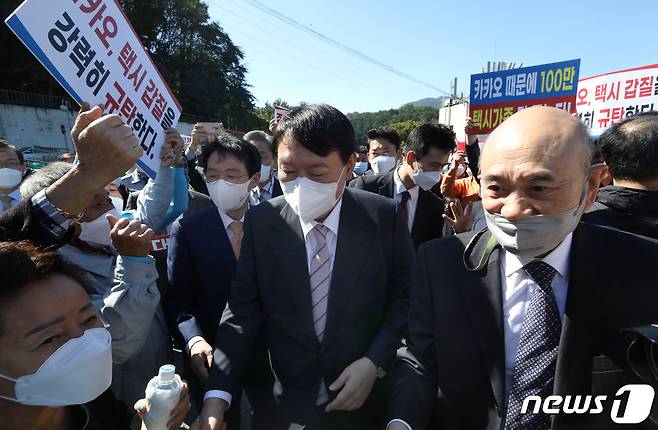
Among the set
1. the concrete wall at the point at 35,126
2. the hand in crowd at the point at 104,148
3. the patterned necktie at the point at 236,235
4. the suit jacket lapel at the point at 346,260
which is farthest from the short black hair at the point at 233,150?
the concrete wall at the point at 35,126

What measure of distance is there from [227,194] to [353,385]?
1.41m

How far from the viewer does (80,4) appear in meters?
1.92

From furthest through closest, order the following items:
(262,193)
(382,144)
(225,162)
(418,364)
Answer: (382,144) < (262,193) < (225,162) < (418,364)

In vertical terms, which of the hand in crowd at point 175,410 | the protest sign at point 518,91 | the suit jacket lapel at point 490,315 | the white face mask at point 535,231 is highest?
the protest sign at point 518,91

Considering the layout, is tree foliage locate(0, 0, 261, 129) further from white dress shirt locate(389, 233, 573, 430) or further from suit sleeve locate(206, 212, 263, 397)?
white dress shirt locate(389, 233, 573, 430)

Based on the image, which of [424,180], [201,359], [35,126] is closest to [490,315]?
[201,359]

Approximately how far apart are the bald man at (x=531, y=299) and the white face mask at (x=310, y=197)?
599mm

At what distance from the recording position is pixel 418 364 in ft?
4.95

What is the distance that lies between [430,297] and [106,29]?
203 centimetres

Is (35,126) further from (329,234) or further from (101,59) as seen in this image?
(329,234)

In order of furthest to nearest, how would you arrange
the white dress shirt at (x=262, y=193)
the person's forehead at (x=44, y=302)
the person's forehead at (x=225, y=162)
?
1. the white dress shirt at (x=262, y=193)
2. the person's forehead at (x=225, y=162)
3. the person's forehead at (x=44, y=302)

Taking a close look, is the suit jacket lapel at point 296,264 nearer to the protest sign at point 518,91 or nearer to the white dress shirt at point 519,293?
the white dress shirt at point 519,293

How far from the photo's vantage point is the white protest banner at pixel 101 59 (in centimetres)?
174

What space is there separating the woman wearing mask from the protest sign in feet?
17.2
